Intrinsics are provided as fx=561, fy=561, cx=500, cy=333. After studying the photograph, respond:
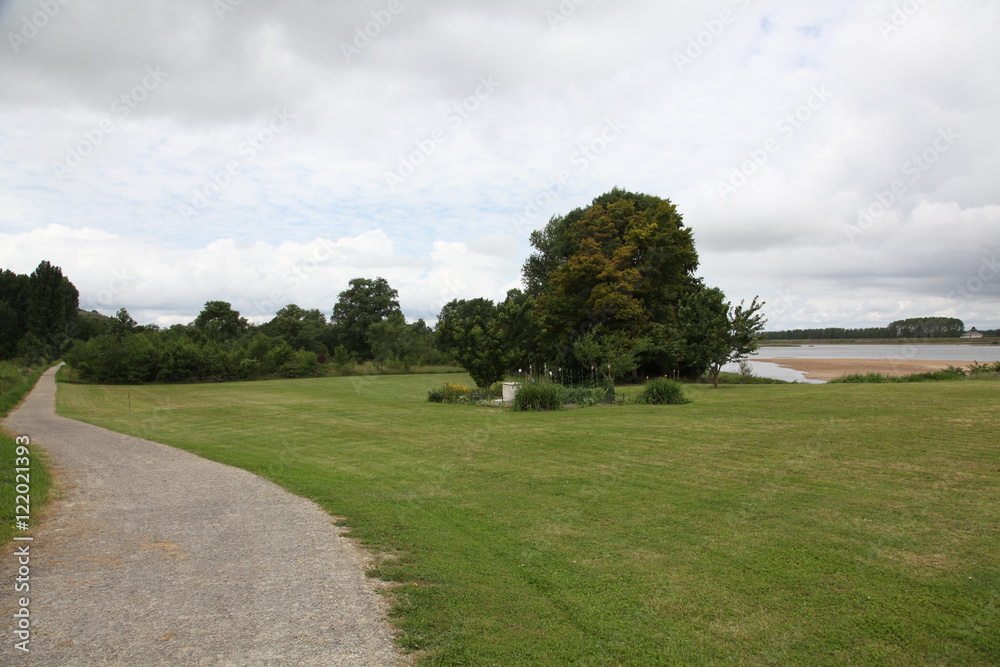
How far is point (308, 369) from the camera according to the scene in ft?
169

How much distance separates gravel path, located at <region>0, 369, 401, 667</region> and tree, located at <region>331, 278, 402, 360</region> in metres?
65.2

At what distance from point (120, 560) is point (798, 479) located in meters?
8.21

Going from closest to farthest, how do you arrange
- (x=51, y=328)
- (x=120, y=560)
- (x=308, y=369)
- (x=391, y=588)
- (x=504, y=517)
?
1. (x=391, y=588)
2. (x=120, y=560)
3. (x=504, y=517)
4. (x=308, y=369)
5. (x=51, y=328)

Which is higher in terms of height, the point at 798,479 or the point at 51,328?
the point at 51,328

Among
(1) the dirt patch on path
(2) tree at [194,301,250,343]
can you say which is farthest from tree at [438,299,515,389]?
(2) tree at [194,301,250,343]

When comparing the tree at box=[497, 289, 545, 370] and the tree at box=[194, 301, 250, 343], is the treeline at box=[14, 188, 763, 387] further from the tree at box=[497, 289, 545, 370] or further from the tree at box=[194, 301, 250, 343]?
the tree at box=[194, 301, 250, 343]

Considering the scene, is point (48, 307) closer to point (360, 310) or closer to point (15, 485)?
point (360, 310)

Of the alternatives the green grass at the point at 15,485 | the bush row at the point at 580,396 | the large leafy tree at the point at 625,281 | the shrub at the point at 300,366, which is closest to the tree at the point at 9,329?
the shrub at the point at 300,366

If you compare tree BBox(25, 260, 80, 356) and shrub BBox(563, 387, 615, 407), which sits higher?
tree BBox(25, 260, 80, 356)

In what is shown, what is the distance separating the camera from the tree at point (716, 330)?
962 inches

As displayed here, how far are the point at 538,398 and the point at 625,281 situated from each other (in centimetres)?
1542

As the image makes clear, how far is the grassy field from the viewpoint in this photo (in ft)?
12.5

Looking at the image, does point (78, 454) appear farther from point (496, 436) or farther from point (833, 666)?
point (833, 666)

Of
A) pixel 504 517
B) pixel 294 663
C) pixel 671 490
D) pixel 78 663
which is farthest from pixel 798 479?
pixel 78 663
